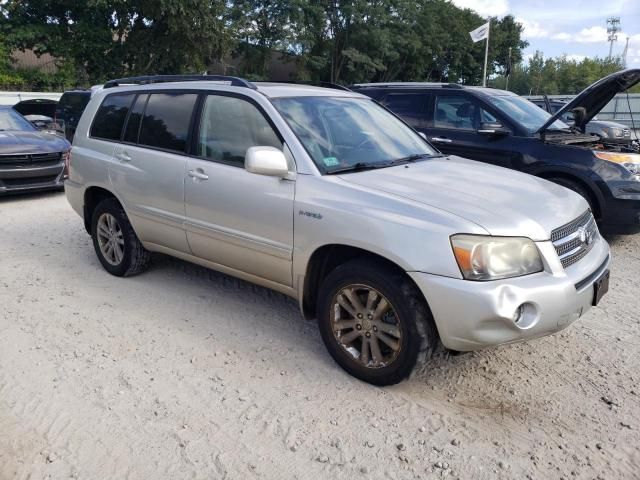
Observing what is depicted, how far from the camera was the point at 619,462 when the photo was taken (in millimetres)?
2643

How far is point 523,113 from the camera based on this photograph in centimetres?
714

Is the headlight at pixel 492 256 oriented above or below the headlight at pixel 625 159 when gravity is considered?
below

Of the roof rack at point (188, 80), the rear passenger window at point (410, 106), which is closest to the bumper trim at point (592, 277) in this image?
the roof rack at point (188, 80)

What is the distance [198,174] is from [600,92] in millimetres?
5146

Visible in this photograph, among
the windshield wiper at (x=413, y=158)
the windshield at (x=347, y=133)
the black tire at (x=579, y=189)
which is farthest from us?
the black tire at (x=579, y=189)

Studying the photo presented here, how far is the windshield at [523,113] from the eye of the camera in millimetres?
6871

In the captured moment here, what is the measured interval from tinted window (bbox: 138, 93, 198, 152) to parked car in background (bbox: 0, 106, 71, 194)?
15.8 feet

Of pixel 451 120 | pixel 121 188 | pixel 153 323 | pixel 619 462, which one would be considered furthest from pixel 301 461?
pixel 451 120

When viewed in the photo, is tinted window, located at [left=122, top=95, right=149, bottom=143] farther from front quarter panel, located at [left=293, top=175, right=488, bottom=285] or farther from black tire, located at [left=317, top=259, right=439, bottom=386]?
black tire, located at [left=317, top=259, right=439, bottom=386]

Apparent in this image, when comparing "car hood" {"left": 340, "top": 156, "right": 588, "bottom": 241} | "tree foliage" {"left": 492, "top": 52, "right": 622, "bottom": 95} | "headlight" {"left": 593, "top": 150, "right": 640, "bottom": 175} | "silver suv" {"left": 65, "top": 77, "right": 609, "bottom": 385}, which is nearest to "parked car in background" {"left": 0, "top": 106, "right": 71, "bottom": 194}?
"silver suv" {"left": 65, "top": 77, "right": 609, "bottom": 385}

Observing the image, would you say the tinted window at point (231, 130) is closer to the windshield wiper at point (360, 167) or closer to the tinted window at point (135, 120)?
the windshield wiper at point (360, 167)

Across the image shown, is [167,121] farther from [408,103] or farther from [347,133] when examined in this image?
[408,103]

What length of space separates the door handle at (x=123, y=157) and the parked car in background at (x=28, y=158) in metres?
4.53

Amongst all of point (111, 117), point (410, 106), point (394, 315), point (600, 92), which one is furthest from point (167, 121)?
point (600, 92)
